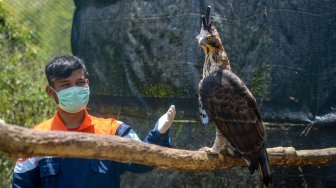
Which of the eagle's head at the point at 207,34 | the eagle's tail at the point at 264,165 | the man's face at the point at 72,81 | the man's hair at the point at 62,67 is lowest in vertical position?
the eagle's tail at the point at 264,165

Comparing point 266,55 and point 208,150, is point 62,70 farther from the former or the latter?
point 266,55

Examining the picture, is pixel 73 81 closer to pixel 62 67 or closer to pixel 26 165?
pixel 62 67

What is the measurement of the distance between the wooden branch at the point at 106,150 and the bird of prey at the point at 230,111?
0.40 feet

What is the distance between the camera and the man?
11.2ft

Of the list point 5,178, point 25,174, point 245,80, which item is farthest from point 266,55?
point 5,178

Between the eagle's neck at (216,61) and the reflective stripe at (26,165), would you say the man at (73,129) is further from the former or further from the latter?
the eagle's neck at (216,61)

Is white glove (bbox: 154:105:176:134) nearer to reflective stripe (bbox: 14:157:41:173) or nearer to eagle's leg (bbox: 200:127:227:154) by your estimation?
eagle's leg (bbox: 200:127:227:154)

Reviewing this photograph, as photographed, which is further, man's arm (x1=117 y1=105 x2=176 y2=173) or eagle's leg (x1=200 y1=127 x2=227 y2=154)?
eagle's leg (x1=200 y1=127 x2=227 y2=154)

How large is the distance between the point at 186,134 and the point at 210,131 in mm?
208

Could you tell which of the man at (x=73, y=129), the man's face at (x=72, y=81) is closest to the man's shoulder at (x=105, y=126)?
the man at (x=73, y=129)

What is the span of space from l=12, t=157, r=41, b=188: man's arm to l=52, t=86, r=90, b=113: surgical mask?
0.36 metres

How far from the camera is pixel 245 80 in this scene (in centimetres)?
Answer: 453

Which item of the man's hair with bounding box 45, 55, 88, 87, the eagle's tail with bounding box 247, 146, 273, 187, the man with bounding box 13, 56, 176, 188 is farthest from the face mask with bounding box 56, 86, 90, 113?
the eagle's tail with bounding box 247, 146, 273, 187

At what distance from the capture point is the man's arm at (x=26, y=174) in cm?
337
